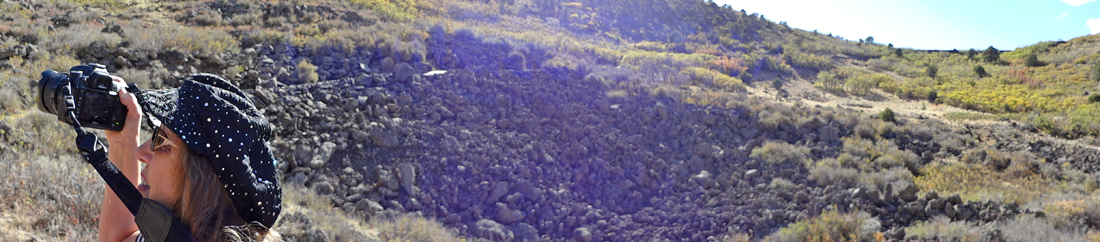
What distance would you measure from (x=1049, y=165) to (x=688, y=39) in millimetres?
18464

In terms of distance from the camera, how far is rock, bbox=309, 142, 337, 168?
6.88 metres

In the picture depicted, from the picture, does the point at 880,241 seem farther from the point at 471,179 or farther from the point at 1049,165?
the point at 1049,165

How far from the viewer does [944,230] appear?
616 centimetres

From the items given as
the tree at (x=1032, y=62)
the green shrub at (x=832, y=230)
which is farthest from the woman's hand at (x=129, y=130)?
the tree at (x=1032, y=62)

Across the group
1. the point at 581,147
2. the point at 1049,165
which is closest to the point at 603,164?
the point at 581,147

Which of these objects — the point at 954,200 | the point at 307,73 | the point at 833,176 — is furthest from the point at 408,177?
the point at 954,200

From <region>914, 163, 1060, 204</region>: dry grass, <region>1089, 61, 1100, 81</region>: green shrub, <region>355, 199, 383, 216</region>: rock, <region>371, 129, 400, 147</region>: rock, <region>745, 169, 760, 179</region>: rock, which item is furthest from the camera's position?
<region>1089, 61, 1100, 81</region>: green shrub

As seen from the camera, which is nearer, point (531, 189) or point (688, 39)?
point (531, 189)

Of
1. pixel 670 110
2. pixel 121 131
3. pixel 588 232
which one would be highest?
pixel 121 131

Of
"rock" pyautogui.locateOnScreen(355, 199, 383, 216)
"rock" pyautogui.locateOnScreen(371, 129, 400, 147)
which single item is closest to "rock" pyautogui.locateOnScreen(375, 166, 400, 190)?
"rock" pyautogui.locateOnScreen(355, 199, 383, 216)

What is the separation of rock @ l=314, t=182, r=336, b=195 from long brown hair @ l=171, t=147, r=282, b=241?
531 centimetres

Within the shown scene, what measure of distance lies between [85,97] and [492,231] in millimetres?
5432

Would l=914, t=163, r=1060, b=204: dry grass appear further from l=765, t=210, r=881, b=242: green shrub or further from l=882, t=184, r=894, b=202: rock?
l=765, t=210, r=881, b=242: green shrub

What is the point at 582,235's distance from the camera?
22.5 ft
